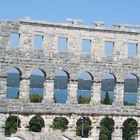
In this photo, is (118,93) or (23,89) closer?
(23,89)

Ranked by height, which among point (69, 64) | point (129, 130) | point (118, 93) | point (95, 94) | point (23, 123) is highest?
point (69, 64)

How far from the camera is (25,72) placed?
3562 centimetres

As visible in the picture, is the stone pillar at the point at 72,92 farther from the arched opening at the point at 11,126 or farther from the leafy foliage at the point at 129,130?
the leafy foliage at the point at 129,130

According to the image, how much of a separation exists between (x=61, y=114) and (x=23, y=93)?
3128mm

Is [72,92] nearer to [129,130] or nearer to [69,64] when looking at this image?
[69,64]

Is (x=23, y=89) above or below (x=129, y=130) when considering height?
above

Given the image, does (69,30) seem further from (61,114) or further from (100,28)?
(61,114)

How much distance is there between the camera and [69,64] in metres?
36.9

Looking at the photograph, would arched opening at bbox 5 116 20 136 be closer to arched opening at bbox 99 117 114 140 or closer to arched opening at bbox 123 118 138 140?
arched opening at bbox 99 117 114 140

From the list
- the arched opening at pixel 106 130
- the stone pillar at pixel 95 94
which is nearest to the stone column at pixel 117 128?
the stone pillar at pixel 95 94

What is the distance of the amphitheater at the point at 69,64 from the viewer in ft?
116

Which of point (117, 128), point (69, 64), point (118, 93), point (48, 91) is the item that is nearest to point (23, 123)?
point (48, 91)

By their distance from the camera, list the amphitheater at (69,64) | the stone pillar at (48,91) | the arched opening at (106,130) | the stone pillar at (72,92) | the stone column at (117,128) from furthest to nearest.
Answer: the arched opening at (106,130) < the stone column at (117,128) < the stone pillar at (72,92) < the stone pillar at (48,91) < the amphitheater at (69,64)

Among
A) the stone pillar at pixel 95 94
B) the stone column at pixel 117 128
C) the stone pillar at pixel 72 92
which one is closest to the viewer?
the stone pillar at pixel 72 92
